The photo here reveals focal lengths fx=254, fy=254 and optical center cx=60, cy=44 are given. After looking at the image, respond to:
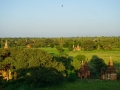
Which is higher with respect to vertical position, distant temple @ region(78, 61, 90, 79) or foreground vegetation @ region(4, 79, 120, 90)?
distant temple @ region(78, 61, 90, 79)

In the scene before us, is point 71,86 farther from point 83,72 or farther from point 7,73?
point 7,73

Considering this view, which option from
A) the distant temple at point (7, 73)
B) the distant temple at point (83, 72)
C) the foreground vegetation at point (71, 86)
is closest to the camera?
the foreground vegetation at point (71, 86)

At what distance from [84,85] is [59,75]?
8.58 feet

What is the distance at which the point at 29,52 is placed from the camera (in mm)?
27516

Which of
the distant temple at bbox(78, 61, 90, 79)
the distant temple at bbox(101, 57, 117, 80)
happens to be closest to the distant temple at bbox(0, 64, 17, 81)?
the distant temple at bbox(78, 61, 90, 79)

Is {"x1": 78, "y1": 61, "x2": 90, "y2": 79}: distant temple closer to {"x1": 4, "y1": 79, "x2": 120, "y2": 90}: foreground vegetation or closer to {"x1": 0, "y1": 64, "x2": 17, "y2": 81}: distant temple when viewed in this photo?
{"x1": 4, "y1": 79, "x2": 120, "y2": 90}: foreground vegetation

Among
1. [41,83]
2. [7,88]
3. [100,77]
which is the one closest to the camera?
[7,88]

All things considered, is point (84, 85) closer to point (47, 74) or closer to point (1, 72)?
point (47, 74)

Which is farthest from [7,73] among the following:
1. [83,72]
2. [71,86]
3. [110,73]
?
[110,73]

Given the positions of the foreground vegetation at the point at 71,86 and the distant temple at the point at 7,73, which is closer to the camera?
the foreground vegetation at the point at 71,86

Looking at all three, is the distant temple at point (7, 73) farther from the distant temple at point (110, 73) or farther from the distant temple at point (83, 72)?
the distant temple at point (110, 73)

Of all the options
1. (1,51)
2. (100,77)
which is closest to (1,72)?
(1,51)

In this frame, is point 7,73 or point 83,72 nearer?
point 7,73

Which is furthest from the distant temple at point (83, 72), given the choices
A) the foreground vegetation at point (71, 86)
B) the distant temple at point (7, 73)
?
the distant temple at point (7, 73)
